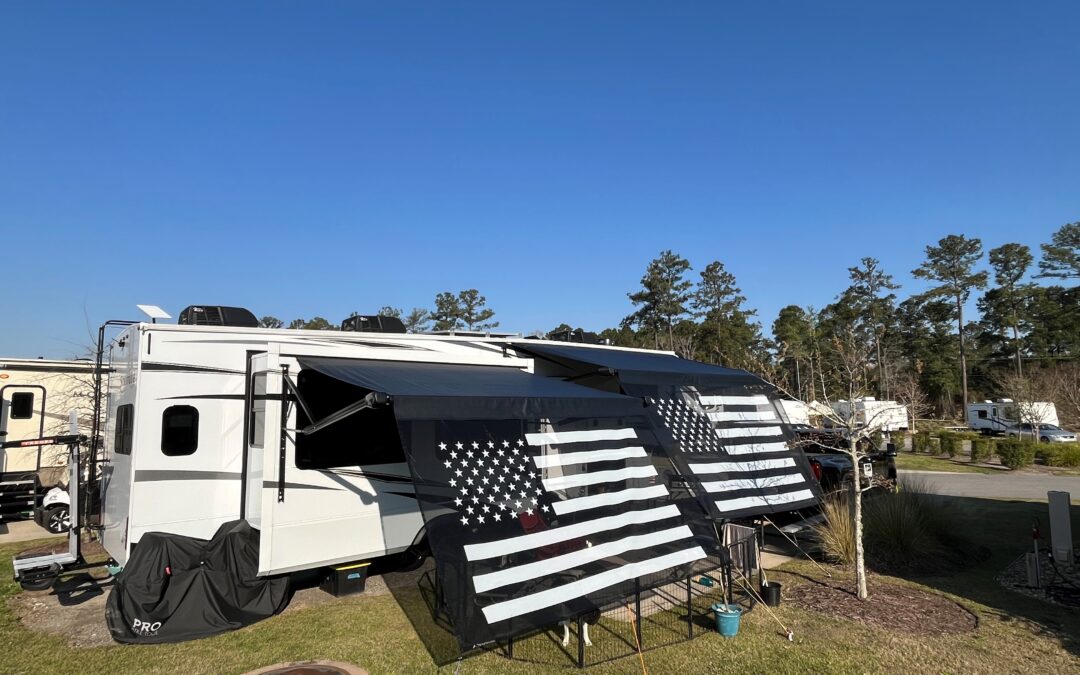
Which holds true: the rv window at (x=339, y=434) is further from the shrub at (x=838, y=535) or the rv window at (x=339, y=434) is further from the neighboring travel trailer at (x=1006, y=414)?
the neighboring travel trailer at (x=1006, y=414)

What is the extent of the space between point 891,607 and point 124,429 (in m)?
8.46

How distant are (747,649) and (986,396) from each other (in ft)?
191

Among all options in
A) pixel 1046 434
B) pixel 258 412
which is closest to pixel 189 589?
pixel 258 412

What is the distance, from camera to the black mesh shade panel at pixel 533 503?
381 cm

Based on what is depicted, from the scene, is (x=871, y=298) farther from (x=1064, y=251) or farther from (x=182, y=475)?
(x=182, y=475)

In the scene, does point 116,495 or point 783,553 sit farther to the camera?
point 783,553

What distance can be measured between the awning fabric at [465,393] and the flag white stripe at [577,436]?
0.15 metres

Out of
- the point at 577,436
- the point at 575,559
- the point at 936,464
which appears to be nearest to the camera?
the point at 575,559

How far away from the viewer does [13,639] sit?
5.57 metres

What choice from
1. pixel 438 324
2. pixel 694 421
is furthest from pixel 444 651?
pixel 438 324

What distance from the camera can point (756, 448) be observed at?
7234mm

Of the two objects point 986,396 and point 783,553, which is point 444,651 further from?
point 986,396

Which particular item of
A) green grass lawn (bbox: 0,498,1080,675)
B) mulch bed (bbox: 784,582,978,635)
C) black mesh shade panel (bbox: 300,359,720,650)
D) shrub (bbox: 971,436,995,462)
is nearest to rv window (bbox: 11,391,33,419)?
green grass lawn (bbox: 0,498,1080,675)

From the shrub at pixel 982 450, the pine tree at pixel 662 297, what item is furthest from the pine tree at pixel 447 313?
the shrub at pixel 982 450
